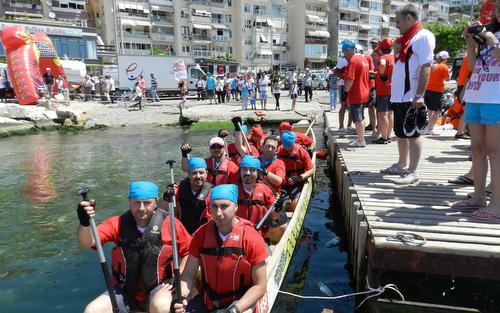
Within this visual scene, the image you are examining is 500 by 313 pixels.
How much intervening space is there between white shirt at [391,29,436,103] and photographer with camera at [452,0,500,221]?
848 mm

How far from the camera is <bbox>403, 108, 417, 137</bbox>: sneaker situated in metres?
5.45

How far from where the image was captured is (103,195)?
10414 mm

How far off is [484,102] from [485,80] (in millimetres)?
242

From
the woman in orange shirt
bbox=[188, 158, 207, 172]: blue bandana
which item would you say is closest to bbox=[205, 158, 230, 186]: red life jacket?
bbox=[188, 158, 207, 172]: blue bandana

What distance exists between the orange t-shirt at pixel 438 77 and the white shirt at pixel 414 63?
4.69m

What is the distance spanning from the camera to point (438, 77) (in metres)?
9.71

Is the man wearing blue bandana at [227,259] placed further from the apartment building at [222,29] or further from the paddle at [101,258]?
the apartment building at [222,29]

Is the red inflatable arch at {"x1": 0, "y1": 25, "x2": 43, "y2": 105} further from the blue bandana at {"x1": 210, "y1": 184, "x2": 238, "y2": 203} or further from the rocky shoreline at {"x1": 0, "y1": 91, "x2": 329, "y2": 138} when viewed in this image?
the blue bandana at {"x1": 210, "y1": 184, "x2": 238, "y2": 203}

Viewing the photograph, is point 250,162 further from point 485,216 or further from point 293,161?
point 485,216

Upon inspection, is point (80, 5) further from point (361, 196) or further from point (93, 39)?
point (361, 196)

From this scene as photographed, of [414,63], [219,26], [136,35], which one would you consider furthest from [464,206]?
[219,26]

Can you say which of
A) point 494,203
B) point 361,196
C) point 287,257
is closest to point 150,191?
point 287,257

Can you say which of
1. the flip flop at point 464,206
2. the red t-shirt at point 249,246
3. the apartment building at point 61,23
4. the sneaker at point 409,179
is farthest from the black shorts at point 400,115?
the apartment building at point 61,23

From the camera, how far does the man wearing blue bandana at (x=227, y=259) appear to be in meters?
3.71
